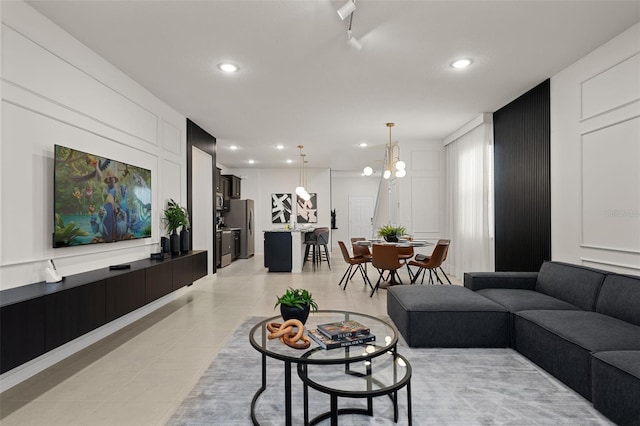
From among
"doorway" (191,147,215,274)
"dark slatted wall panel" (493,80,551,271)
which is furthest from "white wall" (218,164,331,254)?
"dark slatted wall panel" (493,80,551,271)

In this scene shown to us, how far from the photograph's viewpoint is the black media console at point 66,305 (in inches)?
78.7

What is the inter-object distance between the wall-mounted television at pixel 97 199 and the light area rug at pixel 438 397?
168 centimetres

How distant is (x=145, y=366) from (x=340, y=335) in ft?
5.88

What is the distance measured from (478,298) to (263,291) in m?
3.32

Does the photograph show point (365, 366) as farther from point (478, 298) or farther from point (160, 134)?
point (160, 134)

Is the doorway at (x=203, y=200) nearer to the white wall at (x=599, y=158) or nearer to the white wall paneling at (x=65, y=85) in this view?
the white wall paneling at (x=65, y=85)

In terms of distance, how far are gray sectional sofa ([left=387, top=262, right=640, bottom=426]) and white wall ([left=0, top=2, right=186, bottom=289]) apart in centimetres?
307

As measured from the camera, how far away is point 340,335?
1994mm

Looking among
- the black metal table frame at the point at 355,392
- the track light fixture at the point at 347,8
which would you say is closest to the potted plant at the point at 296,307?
the black metal table frame at the point at 355,392

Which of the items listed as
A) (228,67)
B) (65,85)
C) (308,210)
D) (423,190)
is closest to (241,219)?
(308,210)

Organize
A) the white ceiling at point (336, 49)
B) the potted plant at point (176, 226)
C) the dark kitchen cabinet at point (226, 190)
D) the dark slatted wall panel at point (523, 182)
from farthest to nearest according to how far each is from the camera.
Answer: the dark kitchen cabinet at point (226, 190), the potted plant at point (176, 226), the dark slatted wall panel at point (523, 182), the white ceiling at point (336, 49)

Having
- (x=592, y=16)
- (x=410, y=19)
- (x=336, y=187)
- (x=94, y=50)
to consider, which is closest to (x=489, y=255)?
(x=592, y=16)

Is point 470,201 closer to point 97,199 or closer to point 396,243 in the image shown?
point 396,243

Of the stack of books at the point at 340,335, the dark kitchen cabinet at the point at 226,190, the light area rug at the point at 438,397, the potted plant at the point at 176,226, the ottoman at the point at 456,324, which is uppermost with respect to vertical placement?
the dark kitchen cabinet at the point at 226,190
